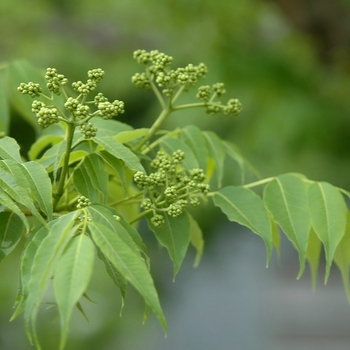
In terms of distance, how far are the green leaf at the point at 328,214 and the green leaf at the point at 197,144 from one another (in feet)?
0.89

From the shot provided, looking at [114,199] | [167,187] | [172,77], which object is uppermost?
[172,77]

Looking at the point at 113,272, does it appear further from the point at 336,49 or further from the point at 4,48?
the point at 4,48

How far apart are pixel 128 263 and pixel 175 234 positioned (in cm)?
40

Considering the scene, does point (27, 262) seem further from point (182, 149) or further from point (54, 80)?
point (182, 149)

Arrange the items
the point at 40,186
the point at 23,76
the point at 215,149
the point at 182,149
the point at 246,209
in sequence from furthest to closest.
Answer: the point at 23,76 < the point at 215,149 < the point at 182,149 < the point at 246,209 < the point at 40,186

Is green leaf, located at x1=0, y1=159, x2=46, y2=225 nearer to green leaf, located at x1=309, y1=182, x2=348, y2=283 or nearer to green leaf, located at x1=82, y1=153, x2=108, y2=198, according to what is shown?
green leaf, located at x1=82, y1=153, x2=108, y2=198

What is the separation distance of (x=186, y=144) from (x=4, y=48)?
4.70 meters

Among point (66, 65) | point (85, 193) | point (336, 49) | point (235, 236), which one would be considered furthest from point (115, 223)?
point (235, 236)

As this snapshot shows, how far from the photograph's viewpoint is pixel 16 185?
1.05 meters

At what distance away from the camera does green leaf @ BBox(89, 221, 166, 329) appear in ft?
2.86

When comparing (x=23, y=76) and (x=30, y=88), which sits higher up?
(x=30, y=88)

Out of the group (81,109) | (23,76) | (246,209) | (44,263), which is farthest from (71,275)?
(23,76)

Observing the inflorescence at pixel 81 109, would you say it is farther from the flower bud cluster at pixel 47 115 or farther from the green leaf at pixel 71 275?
the green leaf at pixel 71 275

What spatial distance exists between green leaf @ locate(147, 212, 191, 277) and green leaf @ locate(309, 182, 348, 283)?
28cm
